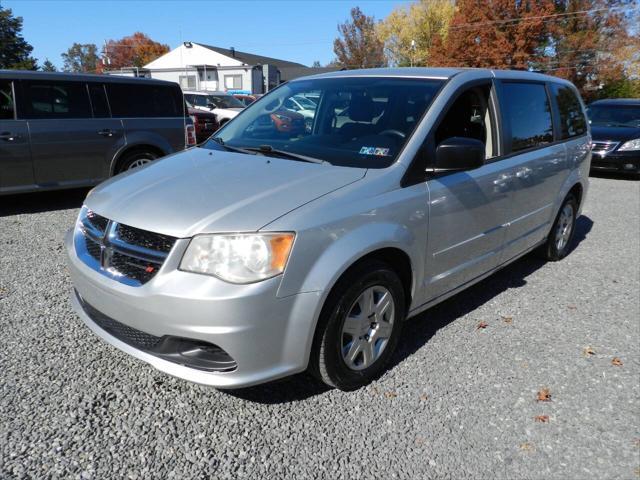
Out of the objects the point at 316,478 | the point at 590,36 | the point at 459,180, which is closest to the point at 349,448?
the point at 316,478

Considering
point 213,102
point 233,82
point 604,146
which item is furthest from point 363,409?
point 233,82

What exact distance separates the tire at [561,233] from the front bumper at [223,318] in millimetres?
3778

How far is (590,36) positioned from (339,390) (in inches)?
1465

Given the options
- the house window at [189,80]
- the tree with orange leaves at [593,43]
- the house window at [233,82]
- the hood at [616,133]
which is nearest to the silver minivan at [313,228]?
the hood at [616,133]

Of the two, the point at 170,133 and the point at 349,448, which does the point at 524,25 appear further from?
the point at 349,448

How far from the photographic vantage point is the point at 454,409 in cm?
282

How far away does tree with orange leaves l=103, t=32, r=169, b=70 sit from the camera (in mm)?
85375

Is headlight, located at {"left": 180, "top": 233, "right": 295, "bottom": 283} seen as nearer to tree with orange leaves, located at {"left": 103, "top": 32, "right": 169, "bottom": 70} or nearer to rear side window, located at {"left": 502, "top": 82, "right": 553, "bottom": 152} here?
rear side window, located at {"left": 502, "top": 82, "right": 553, "bottom": 152}

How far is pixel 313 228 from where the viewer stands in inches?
96.5

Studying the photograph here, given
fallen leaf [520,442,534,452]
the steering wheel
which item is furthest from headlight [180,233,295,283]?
fallen leaf [520,442,534,452]

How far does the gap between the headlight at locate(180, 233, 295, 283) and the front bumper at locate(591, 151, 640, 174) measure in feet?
36.5

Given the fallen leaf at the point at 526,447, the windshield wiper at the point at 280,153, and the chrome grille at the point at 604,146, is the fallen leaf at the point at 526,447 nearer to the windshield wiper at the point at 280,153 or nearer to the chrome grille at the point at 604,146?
the windshield wiper at the point at 280,153

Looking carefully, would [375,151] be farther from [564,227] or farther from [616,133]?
[616,133]

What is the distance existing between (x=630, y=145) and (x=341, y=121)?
33.6ft
